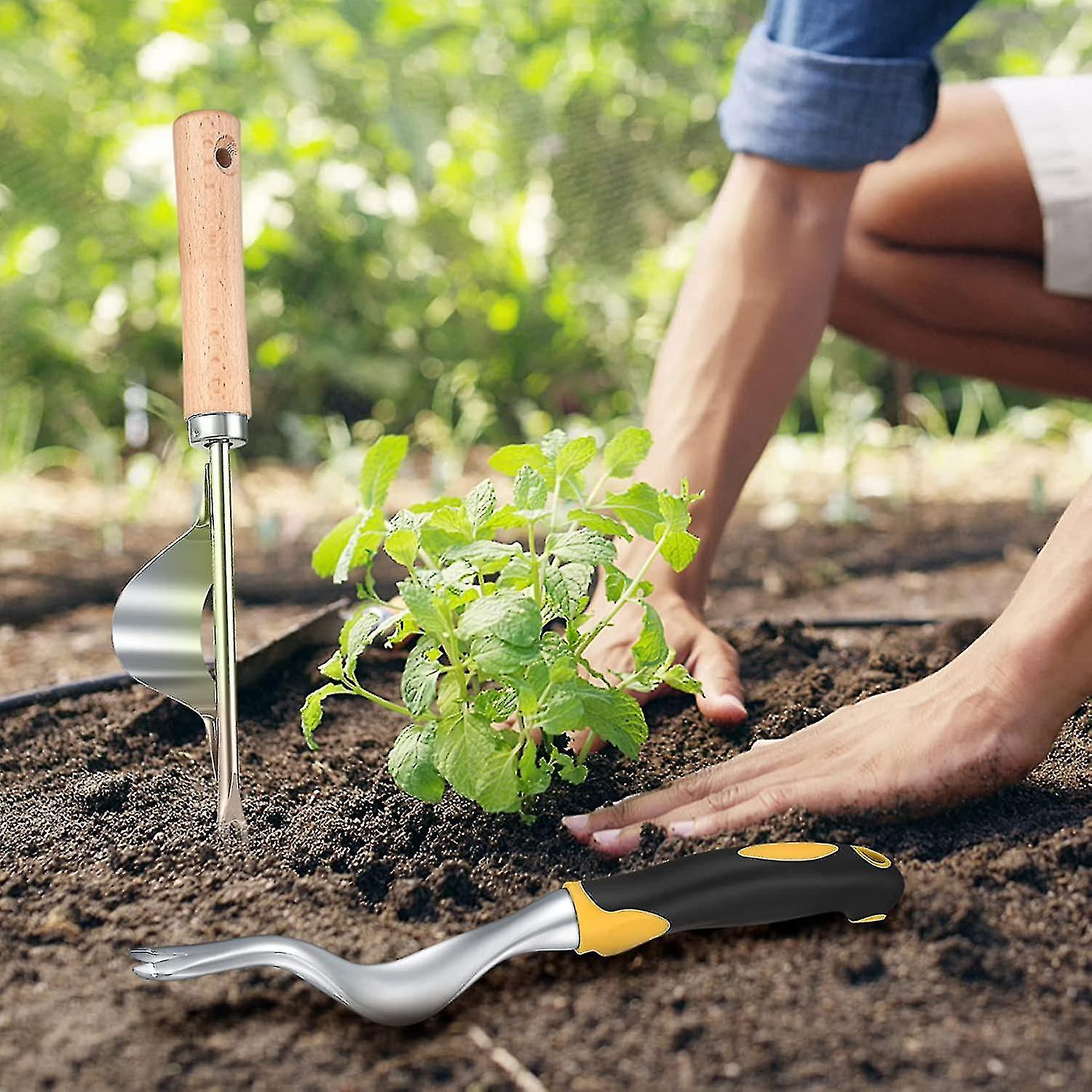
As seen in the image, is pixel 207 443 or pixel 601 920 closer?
pixel 601 920

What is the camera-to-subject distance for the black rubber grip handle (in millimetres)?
1048

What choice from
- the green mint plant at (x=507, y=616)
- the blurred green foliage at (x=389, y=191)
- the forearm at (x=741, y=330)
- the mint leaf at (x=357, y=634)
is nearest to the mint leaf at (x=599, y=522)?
the green mint plant at (x=507, y=616)

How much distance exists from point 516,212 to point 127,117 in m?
1.21

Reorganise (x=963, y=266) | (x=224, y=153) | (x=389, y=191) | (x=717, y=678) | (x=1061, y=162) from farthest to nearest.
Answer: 1. (x=389, y=191)
2. (x=963, y=266)
3. (x=1061, y=162)
4. (x=717, y=678)
5. (x=224, y=153)

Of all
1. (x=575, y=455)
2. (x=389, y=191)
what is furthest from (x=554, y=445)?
(x=389, y=191)

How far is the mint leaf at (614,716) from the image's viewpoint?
1171 millimetres

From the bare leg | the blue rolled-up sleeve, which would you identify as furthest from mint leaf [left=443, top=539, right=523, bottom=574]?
the bare leg

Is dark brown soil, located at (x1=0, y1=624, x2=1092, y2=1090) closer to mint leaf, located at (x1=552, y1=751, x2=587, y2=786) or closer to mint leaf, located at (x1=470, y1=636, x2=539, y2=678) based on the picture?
mint leaf, located at (x1=552, y1=751, x2=587, y2=786)

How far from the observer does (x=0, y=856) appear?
49.8 inches

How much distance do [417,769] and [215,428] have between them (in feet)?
1.22

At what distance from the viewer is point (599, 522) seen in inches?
47.3

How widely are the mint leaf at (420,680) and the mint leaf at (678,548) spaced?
0.83ft

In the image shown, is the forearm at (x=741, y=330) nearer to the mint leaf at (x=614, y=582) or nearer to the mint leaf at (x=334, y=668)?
the mint leaf at (x=614, y=582)

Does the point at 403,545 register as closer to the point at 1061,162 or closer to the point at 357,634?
the point at 357,634
